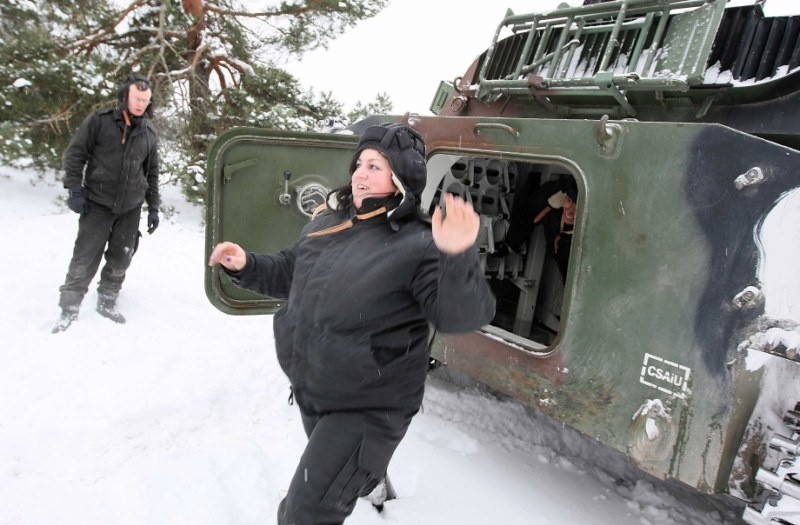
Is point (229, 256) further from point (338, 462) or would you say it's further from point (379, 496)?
point (379, 496)

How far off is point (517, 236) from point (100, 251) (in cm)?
272

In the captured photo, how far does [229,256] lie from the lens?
1968 mm

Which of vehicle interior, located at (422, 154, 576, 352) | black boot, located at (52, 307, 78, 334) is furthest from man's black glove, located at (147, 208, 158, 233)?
vehicle interior, located at (422, 154, 576, 352)

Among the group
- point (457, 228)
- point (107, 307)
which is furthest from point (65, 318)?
point (457, 228)

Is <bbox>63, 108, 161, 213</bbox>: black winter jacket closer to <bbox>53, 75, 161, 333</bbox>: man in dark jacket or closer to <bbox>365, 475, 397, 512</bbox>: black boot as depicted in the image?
<bbox>53, 75, 161, 333</bbox>: man in dark jacket

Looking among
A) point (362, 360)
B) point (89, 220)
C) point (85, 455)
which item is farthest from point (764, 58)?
point (89, 220)

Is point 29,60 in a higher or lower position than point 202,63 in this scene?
lower

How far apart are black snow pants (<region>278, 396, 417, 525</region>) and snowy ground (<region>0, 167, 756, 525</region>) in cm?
64

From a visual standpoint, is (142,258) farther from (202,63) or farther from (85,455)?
(202,63)

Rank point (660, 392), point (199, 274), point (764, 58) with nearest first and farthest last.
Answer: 1. point (660, 392)
2. point (764, 58)
3. point (199, 274)

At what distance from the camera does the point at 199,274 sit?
17.7 feet

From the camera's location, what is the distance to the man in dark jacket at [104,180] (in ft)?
12.5

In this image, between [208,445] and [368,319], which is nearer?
[368,319]

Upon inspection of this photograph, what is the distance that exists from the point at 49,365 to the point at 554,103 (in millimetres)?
3142
